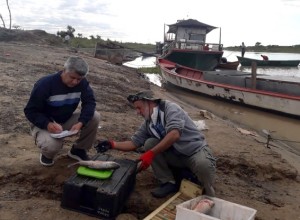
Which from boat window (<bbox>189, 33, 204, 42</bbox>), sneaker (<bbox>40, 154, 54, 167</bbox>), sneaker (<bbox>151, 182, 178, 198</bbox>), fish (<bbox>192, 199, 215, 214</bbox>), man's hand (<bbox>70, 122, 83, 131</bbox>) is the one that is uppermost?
boat window (<bbox>189, 33, 204, 42</bbox>)

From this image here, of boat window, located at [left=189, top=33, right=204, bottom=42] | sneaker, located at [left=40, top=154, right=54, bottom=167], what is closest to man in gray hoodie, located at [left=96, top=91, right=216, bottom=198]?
sneaker, located at [left=40, top=154, right=54, bottom=167]

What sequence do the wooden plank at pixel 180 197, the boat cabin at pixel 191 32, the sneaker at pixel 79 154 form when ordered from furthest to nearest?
the boat cabin at pixel 191 32, the sneaker at pixel 79 154, the wooden plank at pixel 180 197

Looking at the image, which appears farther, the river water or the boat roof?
the boat roof

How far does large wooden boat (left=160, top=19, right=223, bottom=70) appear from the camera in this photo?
21047 mm

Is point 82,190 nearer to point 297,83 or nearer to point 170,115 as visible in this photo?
point 170,115

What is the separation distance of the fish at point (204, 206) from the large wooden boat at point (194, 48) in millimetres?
17977

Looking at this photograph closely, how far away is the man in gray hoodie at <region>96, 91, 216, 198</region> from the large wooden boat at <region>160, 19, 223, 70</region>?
17.4m

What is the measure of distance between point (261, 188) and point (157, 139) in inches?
A: 74.1

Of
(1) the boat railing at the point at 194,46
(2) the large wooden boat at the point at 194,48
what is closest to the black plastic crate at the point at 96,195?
(2) the large wooden boat at the point at 194,48

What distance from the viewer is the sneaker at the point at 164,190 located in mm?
3777

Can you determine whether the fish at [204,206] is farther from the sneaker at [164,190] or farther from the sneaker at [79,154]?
the sneaker at [79,154]

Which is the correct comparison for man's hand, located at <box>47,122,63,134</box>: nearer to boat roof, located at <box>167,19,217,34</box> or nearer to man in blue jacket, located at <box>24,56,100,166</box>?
man in blue jacket, located at <box>24,56,100,166</box>

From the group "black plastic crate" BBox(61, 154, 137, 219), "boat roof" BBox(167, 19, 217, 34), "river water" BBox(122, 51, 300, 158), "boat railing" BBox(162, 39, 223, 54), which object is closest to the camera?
"black plastic crate" BBox(61, 154, 137, 219)

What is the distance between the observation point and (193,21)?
23.9 m
